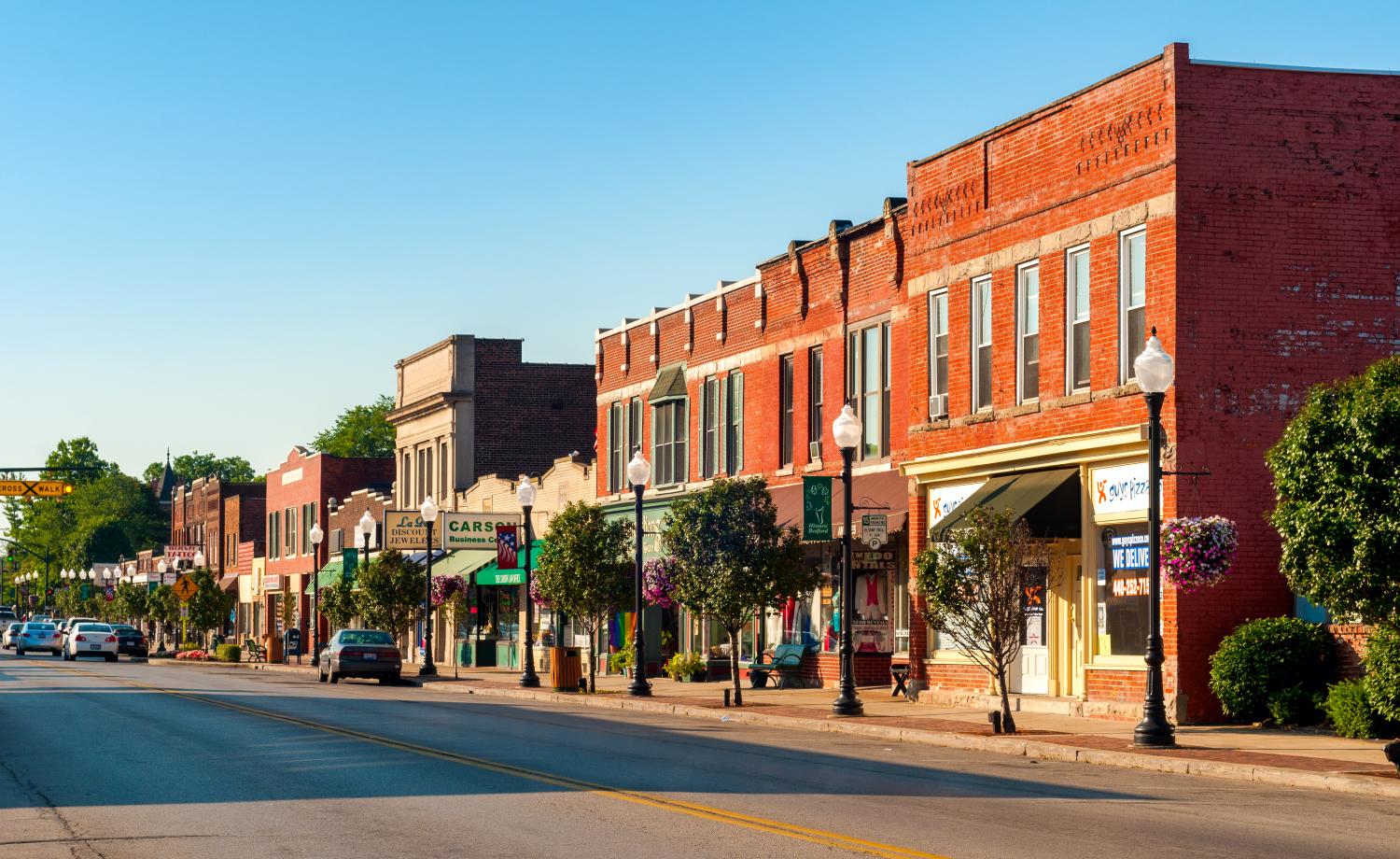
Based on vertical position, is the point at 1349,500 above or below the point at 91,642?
above

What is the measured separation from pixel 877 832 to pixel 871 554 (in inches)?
859

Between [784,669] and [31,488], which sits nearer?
[784,669]

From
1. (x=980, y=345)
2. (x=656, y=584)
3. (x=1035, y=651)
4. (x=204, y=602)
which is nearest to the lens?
(x=1035, y=651)

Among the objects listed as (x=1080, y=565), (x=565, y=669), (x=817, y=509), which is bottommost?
(x=565, y=669)

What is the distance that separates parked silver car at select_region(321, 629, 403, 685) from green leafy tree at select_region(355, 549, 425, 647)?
23.3 feet

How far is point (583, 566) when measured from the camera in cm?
3703

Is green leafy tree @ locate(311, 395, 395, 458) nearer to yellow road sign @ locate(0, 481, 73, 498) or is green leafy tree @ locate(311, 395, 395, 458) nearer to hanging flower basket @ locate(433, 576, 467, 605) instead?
yellow road sign @ locate(0, 481, 73, 498)

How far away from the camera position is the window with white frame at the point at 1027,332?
94.1 feet

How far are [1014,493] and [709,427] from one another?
49.2 ft

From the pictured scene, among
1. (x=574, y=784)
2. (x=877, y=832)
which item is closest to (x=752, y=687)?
(x=574, y=784)

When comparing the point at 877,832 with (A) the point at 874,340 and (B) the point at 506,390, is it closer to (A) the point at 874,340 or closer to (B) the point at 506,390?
(A) the point at 874,340

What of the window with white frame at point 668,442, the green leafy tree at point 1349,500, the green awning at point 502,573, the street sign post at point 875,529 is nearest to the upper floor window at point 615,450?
the window with white frame at point 668,442

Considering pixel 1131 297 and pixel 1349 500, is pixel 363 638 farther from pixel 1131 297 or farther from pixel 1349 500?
pixel 1349 500

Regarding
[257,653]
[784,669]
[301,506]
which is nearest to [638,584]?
[784,669]
